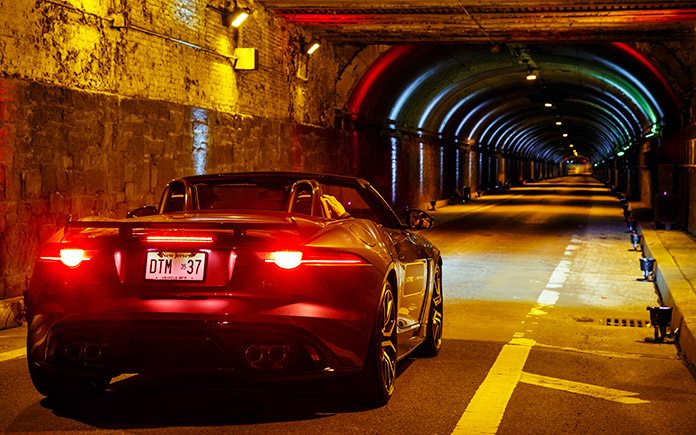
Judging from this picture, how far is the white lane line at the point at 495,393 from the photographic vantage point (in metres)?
5.85

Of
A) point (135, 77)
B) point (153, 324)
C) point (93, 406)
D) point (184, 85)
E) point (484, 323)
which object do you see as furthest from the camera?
point (184, 85)

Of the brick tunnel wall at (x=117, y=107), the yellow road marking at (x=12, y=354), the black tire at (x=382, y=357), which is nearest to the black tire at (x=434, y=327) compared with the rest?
the black tire at (x=382, y=357)

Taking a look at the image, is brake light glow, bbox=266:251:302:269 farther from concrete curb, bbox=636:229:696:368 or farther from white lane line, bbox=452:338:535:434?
concrete curb, bbox=636:229:696:368

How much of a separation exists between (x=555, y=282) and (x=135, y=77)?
21.3 feet

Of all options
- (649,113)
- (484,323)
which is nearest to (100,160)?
(484,323)

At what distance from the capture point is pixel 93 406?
620 cm

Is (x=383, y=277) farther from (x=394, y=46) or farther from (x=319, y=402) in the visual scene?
(x=394, y=46)

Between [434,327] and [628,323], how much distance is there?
350 centimetres

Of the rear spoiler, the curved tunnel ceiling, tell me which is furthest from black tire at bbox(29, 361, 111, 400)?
the curved tunnel ceiling

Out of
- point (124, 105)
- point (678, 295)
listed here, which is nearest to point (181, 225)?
point (678, 295)

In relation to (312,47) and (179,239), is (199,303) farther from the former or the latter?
(312,47)

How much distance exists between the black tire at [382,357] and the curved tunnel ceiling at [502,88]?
66.5 feet

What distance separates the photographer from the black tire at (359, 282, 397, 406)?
6.00 meters

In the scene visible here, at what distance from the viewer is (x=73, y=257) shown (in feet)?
18.9
